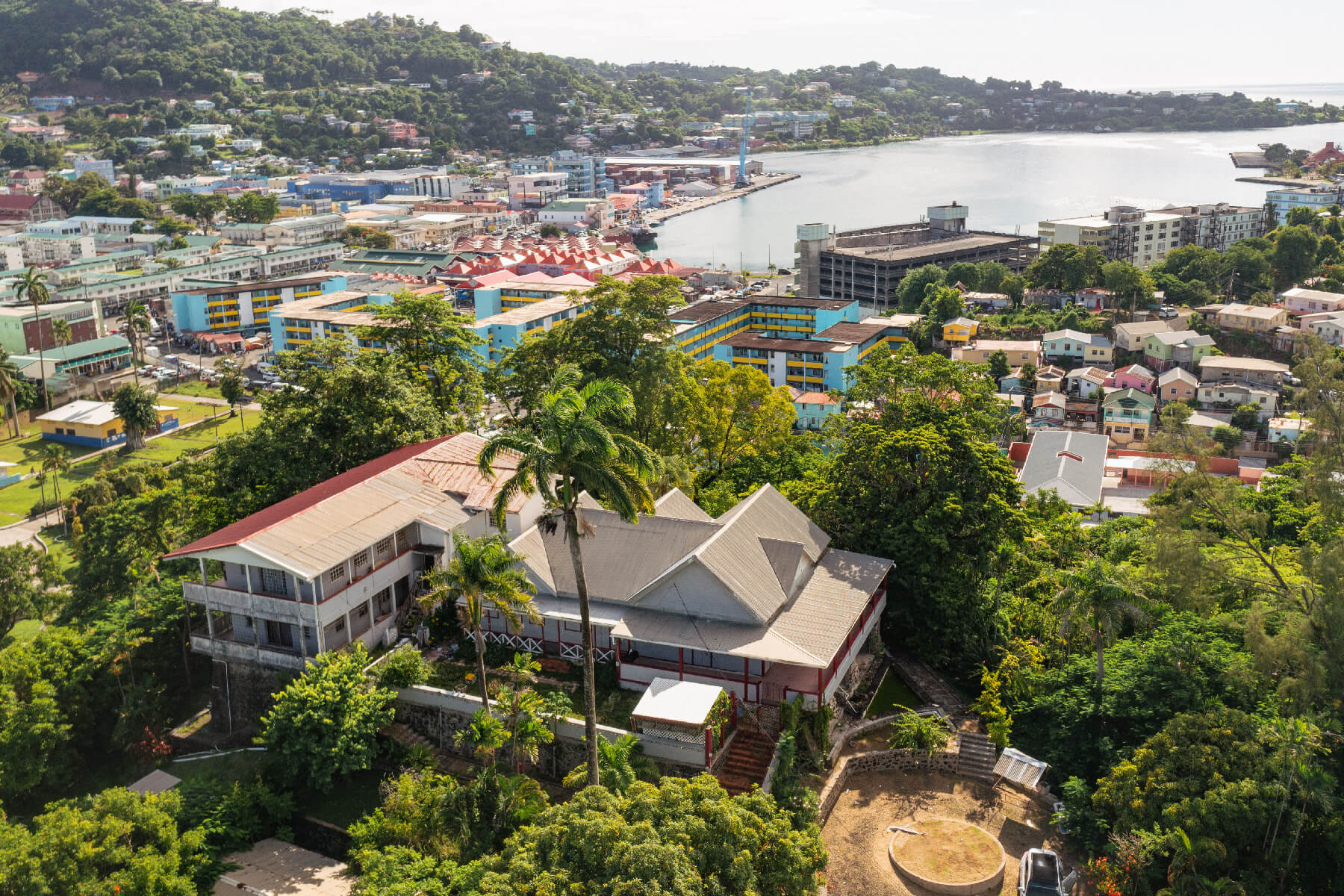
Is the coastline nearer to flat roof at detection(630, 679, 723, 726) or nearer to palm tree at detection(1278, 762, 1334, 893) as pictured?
palm tree at detection(1278, 762, 1334, 893)

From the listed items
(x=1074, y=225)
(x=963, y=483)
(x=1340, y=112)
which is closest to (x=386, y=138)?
(x=1074, y=225)

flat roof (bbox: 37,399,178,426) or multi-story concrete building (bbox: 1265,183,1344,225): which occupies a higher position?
multi-story concrete building (bbox: 1265,183,1344,225)

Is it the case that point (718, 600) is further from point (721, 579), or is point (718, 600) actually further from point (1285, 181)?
point (1285, 181)

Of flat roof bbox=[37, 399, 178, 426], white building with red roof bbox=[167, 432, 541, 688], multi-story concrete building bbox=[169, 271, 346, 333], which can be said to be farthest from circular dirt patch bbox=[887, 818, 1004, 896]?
multi-story concrete building bbox=[169, 271, 346, 333]

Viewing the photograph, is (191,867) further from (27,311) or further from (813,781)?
(27,311)

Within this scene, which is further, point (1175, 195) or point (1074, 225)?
point (1175, 195)

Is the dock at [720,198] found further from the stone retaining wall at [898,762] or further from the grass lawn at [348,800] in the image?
the stone retaining wall at [898,762]
